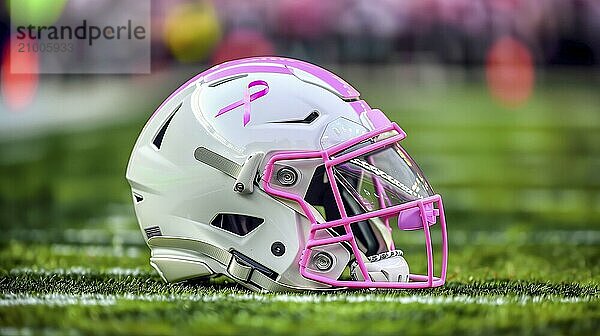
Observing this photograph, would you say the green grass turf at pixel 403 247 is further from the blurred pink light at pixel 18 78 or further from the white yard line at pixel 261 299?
the blurred pink light at pixel 18 78

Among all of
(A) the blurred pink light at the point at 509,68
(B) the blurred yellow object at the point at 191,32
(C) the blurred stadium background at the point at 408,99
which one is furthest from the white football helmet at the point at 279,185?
(A) the blurred pink light at the point at 509,68

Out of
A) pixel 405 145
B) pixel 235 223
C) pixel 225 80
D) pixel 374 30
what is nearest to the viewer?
pixel 235 223

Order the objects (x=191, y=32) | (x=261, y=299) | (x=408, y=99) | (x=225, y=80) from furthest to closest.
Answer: (x=191, y=32), (x=408, y=99), (x=225, y=80), (x=261, y=299)

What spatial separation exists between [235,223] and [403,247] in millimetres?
2835

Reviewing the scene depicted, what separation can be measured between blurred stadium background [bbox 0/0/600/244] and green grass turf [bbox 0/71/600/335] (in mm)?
53

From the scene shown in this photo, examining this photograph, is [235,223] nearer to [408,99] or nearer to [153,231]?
[153,231]

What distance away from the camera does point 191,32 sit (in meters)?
21.3

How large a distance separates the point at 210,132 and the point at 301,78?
17.1 inches

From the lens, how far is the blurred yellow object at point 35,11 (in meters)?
12.1

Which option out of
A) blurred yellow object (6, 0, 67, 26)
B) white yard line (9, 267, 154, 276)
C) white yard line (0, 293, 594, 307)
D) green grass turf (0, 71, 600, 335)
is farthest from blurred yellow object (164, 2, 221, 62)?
white yard line (0, 293, 594, 307)

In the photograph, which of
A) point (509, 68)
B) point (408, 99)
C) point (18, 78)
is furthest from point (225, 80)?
point (509, 68)

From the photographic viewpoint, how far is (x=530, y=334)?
3.71 metres

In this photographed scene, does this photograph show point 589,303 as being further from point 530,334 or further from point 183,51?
point 183,51

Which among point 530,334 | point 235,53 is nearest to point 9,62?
point 235,53
